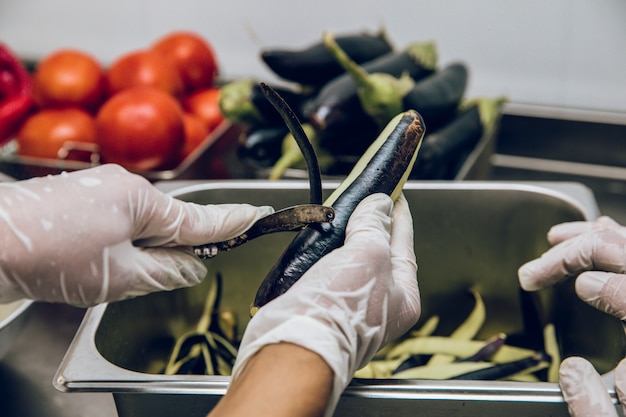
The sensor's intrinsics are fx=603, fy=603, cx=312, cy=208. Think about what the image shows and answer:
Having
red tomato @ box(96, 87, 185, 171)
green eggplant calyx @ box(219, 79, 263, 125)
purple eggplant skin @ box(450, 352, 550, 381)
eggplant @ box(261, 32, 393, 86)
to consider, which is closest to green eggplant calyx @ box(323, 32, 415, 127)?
eggplant @ box(261, 32, 393, 86)

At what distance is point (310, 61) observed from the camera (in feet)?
3.82

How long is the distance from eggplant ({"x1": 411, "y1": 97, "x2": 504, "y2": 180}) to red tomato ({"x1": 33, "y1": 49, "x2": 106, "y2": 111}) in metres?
0.73

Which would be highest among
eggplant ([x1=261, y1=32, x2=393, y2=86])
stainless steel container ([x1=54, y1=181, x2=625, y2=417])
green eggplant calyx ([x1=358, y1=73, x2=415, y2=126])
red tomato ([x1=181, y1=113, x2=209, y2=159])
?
eggplant ([x1=261, y1=32, x2=393, y2=86])

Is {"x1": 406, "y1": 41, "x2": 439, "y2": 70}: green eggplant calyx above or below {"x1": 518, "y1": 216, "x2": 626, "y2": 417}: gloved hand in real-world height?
above

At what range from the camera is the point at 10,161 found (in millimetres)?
1185

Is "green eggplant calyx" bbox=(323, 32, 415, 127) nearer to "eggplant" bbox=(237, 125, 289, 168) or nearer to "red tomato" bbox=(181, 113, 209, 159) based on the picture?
"eggplant" bbox=(237, 125, 289, 168)

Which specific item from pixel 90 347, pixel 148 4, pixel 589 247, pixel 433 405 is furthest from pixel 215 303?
pixel 148 4

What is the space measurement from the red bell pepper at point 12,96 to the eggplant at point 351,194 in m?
0.97

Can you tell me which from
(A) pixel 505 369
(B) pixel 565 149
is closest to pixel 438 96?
(B) pixel 565 149

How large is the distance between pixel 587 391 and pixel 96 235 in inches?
20.2

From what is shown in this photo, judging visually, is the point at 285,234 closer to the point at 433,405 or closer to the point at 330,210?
the point at 330,210

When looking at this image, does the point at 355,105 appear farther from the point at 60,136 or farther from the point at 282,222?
the point at 60,136

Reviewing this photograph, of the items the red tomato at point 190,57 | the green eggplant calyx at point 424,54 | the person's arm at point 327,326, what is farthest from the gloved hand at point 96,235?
the red tomato at point 190,57

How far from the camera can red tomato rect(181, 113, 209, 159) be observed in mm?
1236
